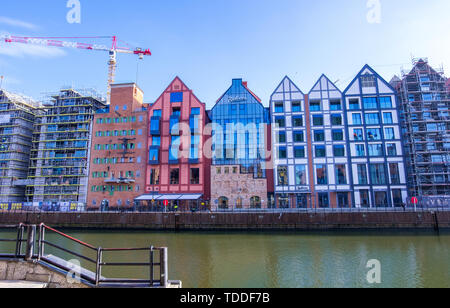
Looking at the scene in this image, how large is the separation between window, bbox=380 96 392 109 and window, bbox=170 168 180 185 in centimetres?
4370

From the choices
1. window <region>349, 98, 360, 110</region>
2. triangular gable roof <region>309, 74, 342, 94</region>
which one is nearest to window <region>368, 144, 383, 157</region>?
window <region>349, 98, 360, 110</region>

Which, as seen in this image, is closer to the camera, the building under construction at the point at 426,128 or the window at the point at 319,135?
the building under construction at the point at 426,128

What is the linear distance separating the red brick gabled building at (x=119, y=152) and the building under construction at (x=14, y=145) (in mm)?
23684

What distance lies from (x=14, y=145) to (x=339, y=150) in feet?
258

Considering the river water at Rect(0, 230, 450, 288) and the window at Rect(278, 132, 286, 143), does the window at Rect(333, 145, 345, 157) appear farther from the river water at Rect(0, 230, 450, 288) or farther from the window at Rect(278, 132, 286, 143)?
the river water at Rect(0, 230, 450, 288)

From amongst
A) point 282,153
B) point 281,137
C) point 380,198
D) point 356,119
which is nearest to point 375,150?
point 356,119

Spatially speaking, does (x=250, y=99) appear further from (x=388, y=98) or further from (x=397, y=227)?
(x=397, y=227)

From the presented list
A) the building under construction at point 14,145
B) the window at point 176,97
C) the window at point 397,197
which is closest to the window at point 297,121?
the window at point 397,197

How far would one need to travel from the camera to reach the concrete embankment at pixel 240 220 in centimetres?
3566

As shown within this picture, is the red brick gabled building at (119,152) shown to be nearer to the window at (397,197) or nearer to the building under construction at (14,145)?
the building under construction at (14,145)

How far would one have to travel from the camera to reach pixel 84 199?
5919 centimetres

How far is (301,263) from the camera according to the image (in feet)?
59.7
